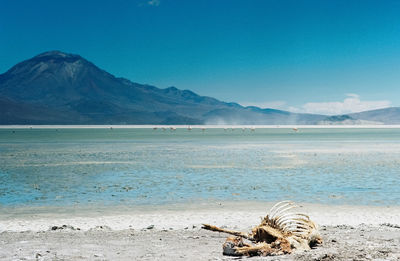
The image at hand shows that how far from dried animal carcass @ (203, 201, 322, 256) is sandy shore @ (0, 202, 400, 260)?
0.77 feet

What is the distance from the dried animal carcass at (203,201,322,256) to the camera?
8094 mm

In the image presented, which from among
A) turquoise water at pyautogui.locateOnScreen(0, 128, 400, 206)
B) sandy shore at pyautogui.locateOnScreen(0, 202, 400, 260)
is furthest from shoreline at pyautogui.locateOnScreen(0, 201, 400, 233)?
turquoise water at pyautogui.locateOnScreen(0, 128, 400, 206)

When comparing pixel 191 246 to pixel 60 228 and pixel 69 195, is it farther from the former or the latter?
pixel 69 195

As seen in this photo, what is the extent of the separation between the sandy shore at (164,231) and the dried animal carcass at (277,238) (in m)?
0.24

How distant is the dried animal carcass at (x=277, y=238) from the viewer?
8.09 meters

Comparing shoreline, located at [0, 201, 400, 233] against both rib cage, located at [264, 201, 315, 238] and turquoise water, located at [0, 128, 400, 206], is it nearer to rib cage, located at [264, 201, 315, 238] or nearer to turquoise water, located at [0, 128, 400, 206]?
turquoise water, located at [0, 128, 400, 206]

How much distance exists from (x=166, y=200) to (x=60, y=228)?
542 cm

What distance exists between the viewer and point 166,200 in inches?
637

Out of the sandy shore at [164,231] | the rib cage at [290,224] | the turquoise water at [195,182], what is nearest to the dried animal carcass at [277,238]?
the rib cage at [290,224]

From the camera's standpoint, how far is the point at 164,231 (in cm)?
1078

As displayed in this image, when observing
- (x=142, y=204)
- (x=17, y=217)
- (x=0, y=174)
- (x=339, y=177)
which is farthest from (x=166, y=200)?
(x=0, y=174)

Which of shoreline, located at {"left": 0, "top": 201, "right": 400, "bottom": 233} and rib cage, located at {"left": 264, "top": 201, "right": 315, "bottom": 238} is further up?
rib cage, located at {"left": 264, "top": 201, "right": 315, "bottom": 238}

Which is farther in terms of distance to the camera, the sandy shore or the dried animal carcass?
the sandy shore

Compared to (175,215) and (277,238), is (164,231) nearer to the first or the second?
(175,215)
